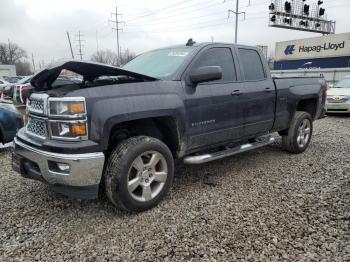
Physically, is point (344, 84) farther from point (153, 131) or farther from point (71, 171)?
point (71, 171)

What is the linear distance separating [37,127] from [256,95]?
9.71 feet

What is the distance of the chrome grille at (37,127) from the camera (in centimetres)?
304

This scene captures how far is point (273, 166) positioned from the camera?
16.1 feet

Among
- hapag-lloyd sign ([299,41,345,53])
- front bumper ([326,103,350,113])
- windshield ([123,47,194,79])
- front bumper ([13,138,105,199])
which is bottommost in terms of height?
front bumper ([326,103,350,113])

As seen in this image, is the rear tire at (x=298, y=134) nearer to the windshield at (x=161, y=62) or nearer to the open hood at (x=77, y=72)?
the windshield at (x=161, y=62)

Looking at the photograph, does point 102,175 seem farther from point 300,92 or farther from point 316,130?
point 316,130

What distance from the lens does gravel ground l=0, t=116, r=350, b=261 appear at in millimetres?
2629

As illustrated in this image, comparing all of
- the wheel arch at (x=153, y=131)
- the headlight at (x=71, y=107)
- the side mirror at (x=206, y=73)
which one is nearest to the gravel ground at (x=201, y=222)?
the wheel arch at (x=153, y=131)

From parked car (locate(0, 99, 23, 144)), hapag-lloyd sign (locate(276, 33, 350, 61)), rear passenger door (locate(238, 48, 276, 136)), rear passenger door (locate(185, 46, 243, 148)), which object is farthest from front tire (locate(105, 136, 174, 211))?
hapag-lloyd sign (locate(276, 33, 350, 61))

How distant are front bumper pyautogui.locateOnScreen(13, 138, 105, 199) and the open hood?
2.51ft

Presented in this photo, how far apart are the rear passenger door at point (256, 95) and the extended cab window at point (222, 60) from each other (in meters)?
0.23

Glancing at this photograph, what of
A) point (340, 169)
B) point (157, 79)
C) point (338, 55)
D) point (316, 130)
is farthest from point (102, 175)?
point (338, 55)

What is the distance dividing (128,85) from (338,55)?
126ft

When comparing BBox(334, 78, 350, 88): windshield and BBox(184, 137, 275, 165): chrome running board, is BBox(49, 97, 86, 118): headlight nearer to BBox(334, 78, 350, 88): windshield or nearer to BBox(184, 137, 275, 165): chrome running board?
BBox(184, 137, 275, 165): chrome running board
